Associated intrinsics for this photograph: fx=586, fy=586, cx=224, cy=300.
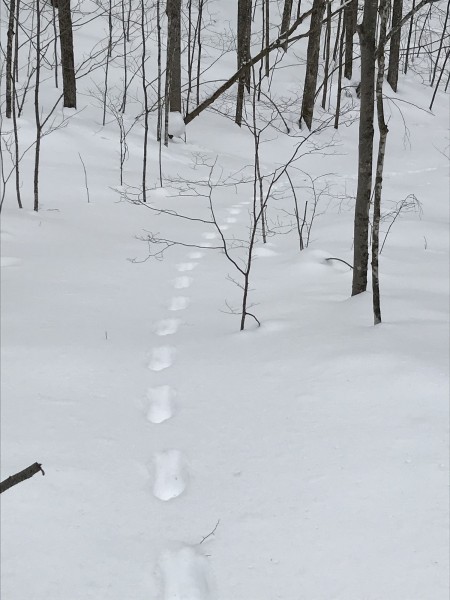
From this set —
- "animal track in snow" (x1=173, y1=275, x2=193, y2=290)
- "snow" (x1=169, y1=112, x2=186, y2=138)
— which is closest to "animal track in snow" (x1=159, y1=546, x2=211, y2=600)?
"animal track in snow" (x1=173, y1=275, x2=193, y2=290)

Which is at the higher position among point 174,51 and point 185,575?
point 174,51

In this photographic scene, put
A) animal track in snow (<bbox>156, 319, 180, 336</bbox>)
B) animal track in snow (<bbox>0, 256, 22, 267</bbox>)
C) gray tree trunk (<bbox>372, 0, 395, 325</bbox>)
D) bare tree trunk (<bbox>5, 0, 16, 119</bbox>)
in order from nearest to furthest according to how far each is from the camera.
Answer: gray tree trunk (<bbox>372, 0, 395, 325</bbox>) → animal track in snow (<bbox>156, 319, 180, 336</bbox>) → animal track in snow (<bbox>0, 256, 22, 267</bbox>) → bare tree trunk (<bbox>5, 0, 16, 119</bbox>)

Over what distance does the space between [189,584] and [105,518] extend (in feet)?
1.41

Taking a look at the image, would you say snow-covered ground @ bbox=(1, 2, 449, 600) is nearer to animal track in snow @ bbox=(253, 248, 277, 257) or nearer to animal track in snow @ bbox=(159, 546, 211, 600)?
animal track in snow @ bbox=(159, 546, 211, 600)

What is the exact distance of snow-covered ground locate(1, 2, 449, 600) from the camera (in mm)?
1833

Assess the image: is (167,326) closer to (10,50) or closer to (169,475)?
(169,475)

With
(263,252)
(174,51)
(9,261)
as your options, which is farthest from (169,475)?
(174,51)

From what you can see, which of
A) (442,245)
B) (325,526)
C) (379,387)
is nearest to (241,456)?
(325,526)

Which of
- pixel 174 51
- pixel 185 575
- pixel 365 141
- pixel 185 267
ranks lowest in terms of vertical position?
pixel 185 267

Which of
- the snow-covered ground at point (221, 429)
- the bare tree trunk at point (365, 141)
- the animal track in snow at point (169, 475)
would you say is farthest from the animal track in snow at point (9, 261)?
the animal track in snow at point (169, 475)

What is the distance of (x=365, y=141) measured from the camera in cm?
357

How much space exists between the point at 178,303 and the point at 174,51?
8.98m

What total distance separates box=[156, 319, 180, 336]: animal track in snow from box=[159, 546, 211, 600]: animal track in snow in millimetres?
1934

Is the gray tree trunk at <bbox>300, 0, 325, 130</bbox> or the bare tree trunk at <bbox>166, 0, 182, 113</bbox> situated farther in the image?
the gray tree trunk at <bbox>300, 0, 325, 130</bbox>
